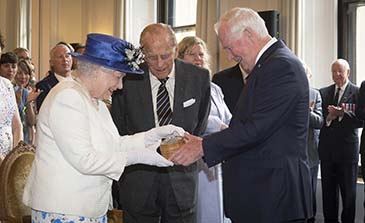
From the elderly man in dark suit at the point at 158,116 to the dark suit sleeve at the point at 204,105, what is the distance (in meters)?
0.04

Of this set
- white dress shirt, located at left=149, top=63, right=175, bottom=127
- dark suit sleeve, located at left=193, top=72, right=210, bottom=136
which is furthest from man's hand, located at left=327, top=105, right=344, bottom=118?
white dress shirt, located at left=149, top=63, right=175, bottom=127

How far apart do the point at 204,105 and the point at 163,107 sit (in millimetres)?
261

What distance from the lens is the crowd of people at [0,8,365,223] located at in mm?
2271

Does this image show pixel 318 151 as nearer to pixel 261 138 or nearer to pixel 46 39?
pixel 261 138

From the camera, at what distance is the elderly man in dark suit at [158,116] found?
10.3 feet

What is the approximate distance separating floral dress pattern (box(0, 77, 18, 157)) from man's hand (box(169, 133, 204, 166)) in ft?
4.89

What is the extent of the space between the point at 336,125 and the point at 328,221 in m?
0.93

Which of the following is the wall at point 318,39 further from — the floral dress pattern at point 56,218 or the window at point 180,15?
the floral dress pattern at point 56,218

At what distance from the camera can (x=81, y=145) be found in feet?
7.21

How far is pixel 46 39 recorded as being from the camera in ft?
31.8

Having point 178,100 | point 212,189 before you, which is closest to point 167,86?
point 178,100

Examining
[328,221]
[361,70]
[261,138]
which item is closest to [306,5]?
[361,70]

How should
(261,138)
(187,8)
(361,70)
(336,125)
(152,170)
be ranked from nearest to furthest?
1. (261,138)
2. (152,170)
3. (336,125)
4. (361,70)
5. (187,8)

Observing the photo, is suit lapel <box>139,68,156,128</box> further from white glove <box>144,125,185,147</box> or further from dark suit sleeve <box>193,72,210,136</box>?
white glove <box>144,125,185,147</box>
